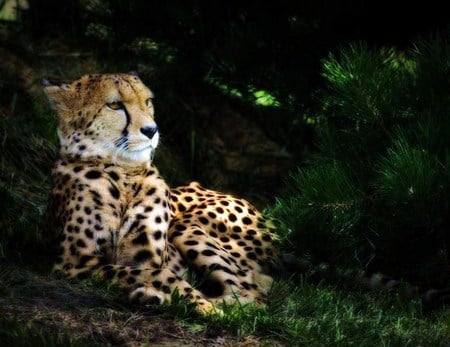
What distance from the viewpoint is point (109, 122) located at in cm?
358

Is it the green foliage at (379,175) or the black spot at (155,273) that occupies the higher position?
the green foliage at (379,175)

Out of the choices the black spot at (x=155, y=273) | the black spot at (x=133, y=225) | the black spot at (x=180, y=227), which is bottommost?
the black spot at (x=155, y=273)

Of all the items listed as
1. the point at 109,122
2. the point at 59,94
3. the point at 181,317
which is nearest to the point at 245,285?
the point at 181,317

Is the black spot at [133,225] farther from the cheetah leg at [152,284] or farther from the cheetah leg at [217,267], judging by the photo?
the cheetah leg at [217,267]

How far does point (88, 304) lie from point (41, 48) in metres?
2.88

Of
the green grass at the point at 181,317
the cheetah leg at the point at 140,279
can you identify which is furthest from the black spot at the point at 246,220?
the cheetah leg at the point at 140,279

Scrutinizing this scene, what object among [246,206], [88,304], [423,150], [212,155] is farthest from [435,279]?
[212,155]

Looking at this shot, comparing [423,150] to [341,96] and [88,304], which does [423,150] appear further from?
[88,304]

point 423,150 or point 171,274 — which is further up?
point 423,150

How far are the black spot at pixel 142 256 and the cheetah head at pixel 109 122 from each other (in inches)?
14.5

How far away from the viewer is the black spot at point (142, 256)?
353 cm

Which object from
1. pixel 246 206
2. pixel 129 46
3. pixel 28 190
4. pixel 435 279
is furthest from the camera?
pixel 129 46

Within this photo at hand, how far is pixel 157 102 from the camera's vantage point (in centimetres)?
541

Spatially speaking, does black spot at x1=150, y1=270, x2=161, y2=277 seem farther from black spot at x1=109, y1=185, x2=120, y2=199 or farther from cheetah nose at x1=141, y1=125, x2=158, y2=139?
cheetah nose at x1=141, y1=125, x2=158, y2=139
